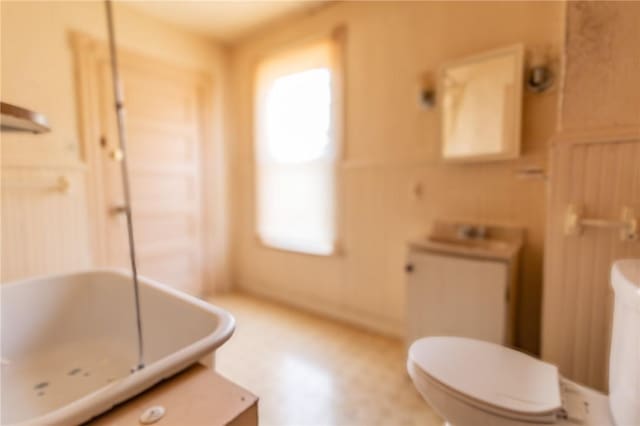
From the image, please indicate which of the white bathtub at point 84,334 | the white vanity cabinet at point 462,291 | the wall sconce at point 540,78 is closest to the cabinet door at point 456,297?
the white vanity cabinet at point 462,291

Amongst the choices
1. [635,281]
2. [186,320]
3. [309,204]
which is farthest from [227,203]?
[635,281]

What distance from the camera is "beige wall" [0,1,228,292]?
5.82 feet

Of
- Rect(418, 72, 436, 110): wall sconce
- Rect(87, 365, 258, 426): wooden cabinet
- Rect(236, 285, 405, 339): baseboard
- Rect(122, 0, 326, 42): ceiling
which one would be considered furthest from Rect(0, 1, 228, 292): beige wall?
Rect(418, 72, 436, 110): wall sconce

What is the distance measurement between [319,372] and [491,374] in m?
1.00

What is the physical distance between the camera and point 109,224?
7.68 feet

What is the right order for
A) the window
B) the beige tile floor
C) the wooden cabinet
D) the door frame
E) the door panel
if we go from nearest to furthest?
the wooden cabinet
the beige tile floor
the door frame
the door panel
the window

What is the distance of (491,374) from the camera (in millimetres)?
1083

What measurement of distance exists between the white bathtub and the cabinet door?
1.03 metres

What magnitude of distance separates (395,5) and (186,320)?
2180mm

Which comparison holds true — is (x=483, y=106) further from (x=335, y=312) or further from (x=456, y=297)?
(x=335, y=312)

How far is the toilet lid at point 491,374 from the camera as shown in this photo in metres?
0.95

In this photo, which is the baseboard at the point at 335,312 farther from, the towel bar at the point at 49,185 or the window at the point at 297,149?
the towel bar at the point at 49,185

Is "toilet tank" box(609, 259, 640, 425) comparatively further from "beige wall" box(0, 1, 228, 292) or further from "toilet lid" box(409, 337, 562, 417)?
"beige wall" box(0, 1, 228, 292)

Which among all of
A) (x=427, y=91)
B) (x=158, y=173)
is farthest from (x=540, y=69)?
(x=158, y=173)
